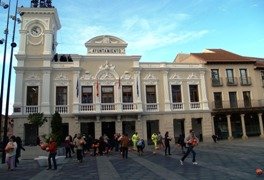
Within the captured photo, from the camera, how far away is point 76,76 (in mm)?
31922

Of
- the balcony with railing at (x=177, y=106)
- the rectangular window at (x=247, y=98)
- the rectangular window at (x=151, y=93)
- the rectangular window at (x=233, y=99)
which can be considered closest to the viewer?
the rectangular window at (x=151, y=93)

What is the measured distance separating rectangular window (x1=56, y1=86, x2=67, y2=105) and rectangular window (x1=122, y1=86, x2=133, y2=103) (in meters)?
6.33

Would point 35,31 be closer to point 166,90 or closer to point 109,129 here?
point 109,129

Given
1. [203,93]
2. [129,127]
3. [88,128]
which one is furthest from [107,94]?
[203,93]

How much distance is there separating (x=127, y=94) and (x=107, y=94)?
225 centimetres

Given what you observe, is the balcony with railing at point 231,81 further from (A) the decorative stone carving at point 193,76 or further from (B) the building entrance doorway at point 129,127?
(B) the building entrance doorway at point 129,127

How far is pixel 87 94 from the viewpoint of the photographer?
106 feet

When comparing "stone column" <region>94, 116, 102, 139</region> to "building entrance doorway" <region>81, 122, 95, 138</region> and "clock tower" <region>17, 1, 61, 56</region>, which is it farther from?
"clock tower" <region>17, 1, 61, 56</region>

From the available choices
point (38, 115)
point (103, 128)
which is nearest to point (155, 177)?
point (38, 115)

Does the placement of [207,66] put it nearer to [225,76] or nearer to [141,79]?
[225,76]

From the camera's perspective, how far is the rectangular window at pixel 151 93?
33.7 m

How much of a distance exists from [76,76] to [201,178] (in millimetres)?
23838

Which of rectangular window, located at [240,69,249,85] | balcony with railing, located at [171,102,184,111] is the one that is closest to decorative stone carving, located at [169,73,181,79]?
balcony with railing, located at [171,102,184,111]

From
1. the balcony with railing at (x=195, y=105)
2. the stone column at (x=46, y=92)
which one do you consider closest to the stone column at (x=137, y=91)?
the balcony with railing at (x=195, y=105)
